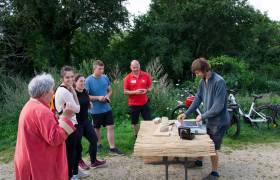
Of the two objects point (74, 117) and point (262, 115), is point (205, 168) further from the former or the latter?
A: point (262, 115)

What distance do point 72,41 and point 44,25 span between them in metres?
1.54

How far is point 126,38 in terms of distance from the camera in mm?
19125

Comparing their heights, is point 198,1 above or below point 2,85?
above

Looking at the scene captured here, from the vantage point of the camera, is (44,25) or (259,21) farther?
(259,21)

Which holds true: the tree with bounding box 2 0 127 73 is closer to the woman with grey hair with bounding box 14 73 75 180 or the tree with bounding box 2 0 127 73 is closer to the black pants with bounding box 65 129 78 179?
the black pants with bounding box 65 129 78 179

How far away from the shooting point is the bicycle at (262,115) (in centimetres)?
791

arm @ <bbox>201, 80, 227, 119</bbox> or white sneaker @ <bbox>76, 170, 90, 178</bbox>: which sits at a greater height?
arm @ <bbox>201, 80, 227, 119</bbox>

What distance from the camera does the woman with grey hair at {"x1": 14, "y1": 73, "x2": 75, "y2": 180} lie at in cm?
288

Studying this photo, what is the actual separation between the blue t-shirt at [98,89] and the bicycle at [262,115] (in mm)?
3000

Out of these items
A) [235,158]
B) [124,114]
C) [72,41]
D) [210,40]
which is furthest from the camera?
[210,40]

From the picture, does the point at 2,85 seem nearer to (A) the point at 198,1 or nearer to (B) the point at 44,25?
(B) the point at 44,25

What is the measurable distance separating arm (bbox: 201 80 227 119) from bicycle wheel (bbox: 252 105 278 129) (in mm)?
3625

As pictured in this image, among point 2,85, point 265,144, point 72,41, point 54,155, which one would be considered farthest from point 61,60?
point 54,155

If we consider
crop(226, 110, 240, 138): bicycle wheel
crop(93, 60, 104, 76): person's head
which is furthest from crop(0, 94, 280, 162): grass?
crop(93, 60, 104, 76): person's head
